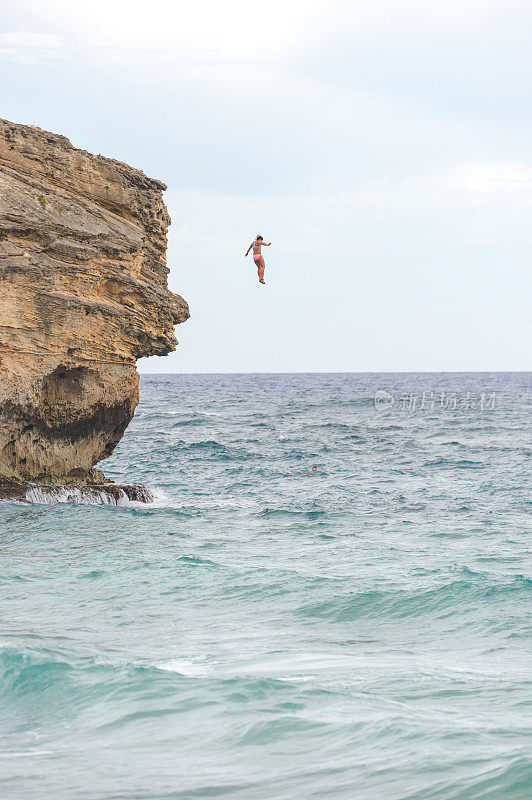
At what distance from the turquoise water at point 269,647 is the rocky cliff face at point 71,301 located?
2.16 m

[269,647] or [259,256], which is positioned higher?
[259,256]

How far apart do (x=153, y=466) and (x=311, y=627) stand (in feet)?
73.5

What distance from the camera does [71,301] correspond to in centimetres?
2086

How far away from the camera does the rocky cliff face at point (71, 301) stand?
2016cm

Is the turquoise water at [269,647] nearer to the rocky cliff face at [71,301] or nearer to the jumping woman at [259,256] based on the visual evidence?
the rocky cliff face at [71,301]

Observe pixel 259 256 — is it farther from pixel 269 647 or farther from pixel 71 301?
pixel 269 647

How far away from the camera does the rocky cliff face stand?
66.1 feet

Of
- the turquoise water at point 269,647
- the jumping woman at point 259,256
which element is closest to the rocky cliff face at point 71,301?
the turquoise water at point 269,647

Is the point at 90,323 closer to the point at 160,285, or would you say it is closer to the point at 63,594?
the point at 160,285

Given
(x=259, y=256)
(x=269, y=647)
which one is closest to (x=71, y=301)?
(x=259, y=256)

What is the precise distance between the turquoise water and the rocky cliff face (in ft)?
7.09

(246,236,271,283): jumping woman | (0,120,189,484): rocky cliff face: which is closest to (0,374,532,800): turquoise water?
(0,120,189,484): rocky cliff face

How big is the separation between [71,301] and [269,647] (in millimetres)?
12714

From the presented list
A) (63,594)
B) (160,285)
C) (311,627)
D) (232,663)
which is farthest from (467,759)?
(160,285)
